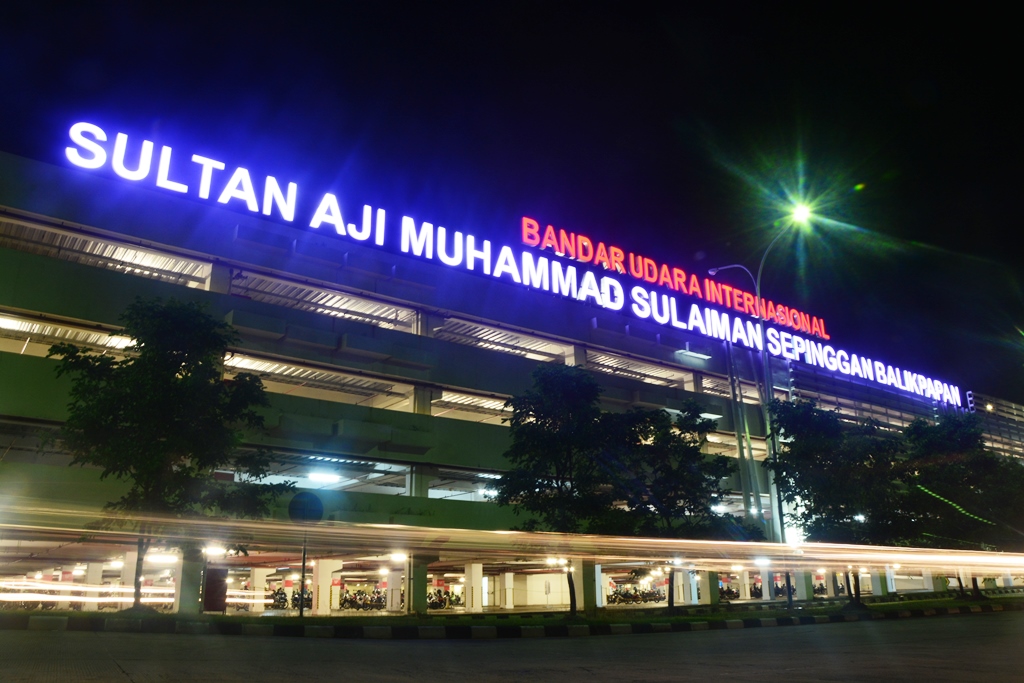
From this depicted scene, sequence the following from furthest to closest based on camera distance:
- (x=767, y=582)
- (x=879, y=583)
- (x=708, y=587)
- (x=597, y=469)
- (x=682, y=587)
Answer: (x=879, y=583), (x=767, y=582), (x=682, y=587), (x=708, y=587), (x=597, y=469)

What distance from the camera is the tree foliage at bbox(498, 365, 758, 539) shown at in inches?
851

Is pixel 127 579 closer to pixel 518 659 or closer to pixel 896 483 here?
pixel 518 659

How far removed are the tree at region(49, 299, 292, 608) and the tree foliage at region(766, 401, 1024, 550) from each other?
17.9 m

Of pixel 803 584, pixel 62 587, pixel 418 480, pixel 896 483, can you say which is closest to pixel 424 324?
pixel 418 480

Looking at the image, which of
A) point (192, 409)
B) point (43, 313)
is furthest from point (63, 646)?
point (43, 313)

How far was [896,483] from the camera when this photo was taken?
1102 inches

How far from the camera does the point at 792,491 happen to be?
2653 centimetres

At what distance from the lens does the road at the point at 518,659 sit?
22.5ft

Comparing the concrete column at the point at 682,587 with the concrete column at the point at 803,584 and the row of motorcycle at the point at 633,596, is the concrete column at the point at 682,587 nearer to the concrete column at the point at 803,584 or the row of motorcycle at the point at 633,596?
the row of motorcycle at the point at 633,596

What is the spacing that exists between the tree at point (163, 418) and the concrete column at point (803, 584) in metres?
34.8

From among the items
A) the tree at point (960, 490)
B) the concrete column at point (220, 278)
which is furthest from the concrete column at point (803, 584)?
the concrete column at point (220, 278)

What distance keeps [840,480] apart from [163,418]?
21379 mm

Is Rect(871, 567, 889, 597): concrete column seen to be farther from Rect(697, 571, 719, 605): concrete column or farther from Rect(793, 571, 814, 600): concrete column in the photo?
Rect(697, 571, 719, 605): concrete column

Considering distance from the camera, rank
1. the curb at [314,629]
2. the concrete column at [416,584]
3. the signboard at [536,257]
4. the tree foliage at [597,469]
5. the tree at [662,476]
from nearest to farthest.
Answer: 1. the curb at [314,629]
2. the tree foliage at [597,469]
3. the tree at [662,476]
4. the concrete column at [416,584]
5. the signboard at [536,257]
